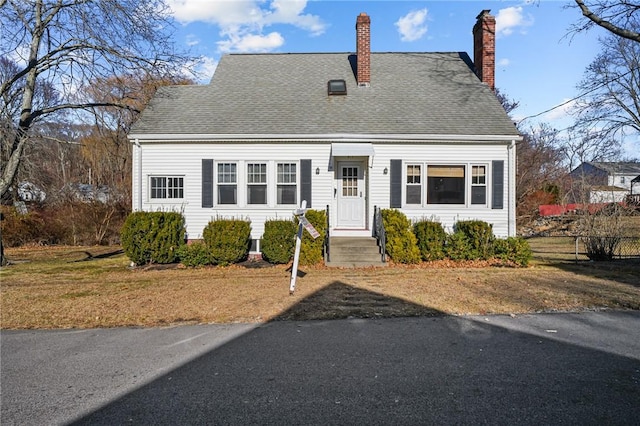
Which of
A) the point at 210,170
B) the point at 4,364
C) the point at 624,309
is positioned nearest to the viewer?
the point at 4,364

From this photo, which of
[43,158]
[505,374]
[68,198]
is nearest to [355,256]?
[505,374]

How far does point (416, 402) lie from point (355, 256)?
25.7ft

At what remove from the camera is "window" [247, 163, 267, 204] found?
12.3m

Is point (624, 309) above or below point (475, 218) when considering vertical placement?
below

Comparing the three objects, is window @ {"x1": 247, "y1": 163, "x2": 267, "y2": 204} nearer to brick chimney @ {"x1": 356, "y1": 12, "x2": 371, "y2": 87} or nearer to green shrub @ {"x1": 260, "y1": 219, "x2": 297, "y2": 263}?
green shrub @ {"x1": 260, "y1": 219, "x2": 297, "y2": 263}

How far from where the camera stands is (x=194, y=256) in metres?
10.9

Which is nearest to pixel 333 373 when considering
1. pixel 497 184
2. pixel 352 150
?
pixel 352 150

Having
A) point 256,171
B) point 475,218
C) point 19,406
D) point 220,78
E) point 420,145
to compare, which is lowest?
point 19,406

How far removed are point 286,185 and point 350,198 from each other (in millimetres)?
2121

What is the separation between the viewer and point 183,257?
10.9m

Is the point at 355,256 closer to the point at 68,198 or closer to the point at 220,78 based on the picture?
the point at 220,78

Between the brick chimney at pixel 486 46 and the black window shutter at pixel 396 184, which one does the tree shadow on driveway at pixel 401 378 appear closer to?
the black window shutter at pixel 396 184

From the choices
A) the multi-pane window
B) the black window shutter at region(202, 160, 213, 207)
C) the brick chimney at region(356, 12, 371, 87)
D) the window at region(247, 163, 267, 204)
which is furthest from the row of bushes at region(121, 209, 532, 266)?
the brick chimney at region(356, 12, 371, 87)

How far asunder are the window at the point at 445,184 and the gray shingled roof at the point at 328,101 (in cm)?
117
